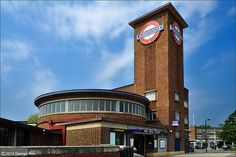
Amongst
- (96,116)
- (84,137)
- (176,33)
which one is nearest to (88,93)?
(96,116)

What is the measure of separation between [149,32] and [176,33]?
4641mm

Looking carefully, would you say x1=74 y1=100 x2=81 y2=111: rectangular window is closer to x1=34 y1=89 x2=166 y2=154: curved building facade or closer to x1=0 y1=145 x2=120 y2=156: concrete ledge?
x1=34 y1=89 x2=166 y2=154: curved building facade

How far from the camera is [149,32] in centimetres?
5353

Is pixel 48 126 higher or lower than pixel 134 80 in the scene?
lower

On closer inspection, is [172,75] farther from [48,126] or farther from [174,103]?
[48,126]

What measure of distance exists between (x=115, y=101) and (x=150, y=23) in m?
20.6

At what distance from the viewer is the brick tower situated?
4753cm

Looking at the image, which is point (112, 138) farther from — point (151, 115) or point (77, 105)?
point (151, 115)

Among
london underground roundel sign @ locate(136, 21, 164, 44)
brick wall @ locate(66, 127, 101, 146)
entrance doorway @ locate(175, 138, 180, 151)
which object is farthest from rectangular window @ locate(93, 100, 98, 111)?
london underground roundel sign @ locate(136, 21, 164, 44)

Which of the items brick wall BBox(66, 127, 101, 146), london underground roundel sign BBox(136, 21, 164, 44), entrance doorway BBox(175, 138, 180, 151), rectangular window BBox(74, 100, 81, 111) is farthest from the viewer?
london underground roundel sign BBox(136, 21, 164, 44)

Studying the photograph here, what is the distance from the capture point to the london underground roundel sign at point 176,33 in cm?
5238

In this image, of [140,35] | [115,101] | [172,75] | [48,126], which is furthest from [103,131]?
[140,35]

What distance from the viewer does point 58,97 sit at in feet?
126

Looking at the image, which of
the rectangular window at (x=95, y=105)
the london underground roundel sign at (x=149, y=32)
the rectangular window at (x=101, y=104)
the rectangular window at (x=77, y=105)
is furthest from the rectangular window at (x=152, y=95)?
the rectangular window at (x=77, y=105)
